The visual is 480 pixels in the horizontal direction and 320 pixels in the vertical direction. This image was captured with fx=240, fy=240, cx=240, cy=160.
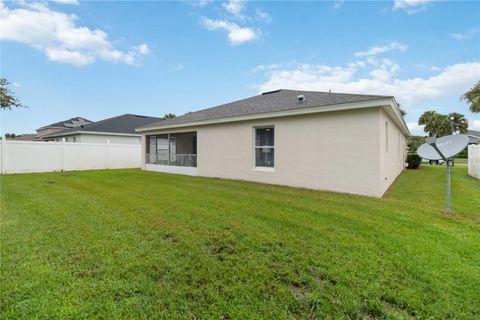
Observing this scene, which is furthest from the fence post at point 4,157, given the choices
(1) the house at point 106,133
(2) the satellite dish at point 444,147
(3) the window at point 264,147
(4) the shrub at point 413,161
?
(4) the shrub at point 413,161

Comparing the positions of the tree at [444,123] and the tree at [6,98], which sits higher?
the tree at [444,123]

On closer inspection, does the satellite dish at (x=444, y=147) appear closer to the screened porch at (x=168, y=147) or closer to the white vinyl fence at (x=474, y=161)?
the white vinyl fence at (x=474, y=161)

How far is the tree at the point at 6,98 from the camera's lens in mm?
14000

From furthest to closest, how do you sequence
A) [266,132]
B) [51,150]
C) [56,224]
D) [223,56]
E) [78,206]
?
[51,150] < [223,56] < [266,132] < [78,206] < [56,224]

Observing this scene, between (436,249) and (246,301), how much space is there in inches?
123

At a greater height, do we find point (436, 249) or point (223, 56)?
point (223, 56)

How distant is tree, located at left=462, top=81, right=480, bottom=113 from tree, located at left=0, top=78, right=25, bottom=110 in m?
33.5

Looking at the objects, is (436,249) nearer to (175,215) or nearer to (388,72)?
(175,215)

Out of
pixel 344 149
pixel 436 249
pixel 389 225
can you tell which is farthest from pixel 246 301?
pixel 344 149

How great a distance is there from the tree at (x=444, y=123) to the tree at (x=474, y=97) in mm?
25695

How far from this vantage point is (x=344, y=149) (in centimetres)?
777

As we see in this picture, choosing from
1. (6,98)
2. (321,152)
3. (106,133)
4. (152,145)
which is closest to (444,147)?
(321,152)

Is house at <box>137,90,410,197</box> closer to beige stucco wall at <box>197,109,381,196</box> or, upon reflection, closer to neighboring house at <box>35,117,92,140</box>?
beige stucco wall at <box>197,109,381,196</box>

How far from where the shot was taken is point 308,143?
859 cm
